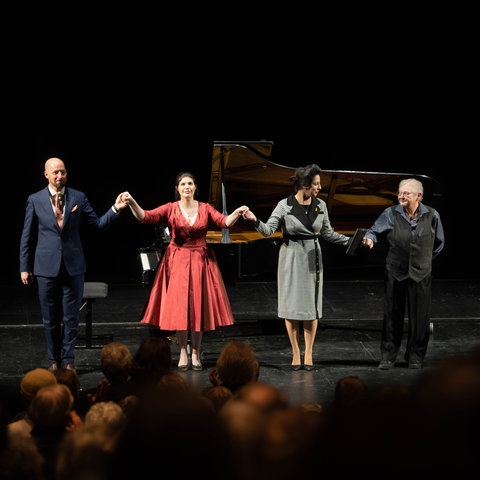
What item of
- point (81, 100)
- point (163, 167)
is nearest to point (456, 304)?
point (163, 167)

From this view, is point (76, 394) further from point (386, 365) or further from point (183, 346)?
point (386, 365)

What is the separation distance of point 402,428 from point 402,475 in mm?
75

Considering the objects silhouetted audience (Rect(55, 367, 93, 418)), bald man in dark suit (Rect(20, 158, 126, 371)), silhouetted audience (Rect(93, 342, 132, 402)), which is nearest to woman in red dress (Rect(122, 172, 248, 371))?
bald man in dark suit (Rect(20, 158, 126, 371))

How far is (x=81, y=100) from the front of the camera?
372 inches

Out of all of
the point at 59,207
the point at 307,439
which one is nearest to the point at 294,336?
the point at 59,207

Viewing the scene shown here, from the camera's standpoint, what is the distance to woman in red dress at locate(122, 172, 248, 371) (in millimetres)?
5758

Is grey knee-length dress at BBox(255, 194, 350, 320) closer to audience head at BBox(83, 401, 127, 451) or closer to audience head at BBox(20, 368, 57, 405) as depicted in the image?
audience head at BBox(20, 368, 57, 405)

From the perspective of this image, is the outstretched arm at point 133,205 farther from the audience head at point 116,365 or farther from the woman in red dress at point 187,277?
the audience head at point 116,365

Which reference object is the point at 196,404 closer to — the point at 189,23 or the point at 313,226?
the point at 313,226

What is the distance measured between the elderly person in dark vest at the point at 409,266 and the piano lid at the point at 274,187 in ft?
2.44

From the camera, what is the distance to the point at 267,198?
23.9 feet

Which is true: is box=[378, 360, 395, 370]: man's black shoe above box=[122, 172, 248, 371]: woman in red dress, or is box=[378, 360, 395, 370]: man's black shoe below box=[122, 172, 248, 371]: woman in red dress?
below

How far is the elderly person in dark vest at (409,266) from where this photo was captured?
5742 millimetres

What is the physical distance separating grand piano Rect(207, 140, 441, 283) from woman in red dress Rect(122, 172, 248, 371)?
583 mm
